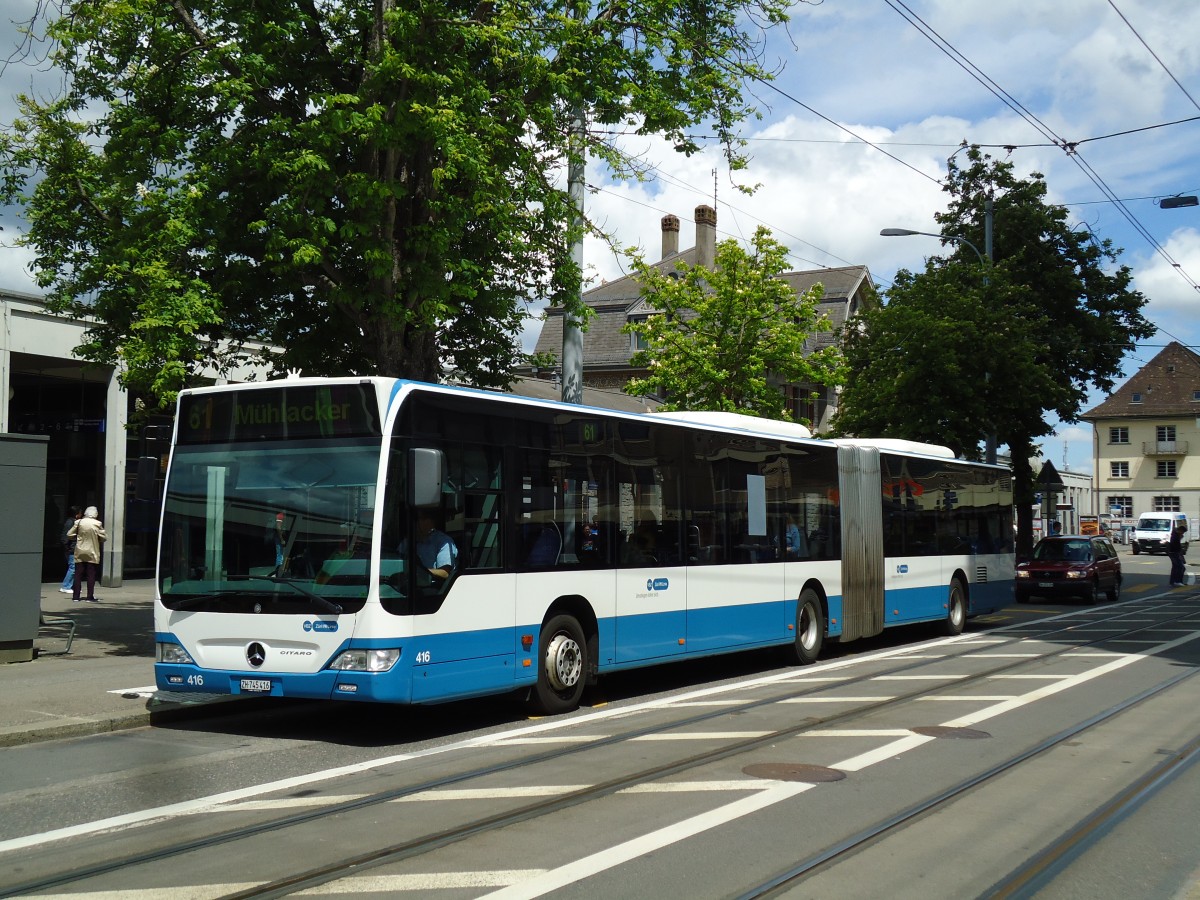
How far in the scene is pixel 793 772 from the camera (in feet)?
27.7

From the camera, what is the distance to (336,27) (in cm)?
1573

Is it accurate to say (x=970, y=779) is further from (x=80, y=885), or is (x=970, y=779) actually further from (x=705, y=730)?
(x=80, y=885)

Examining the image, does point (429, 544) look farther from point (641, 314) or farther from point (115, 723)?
point (641, 314)

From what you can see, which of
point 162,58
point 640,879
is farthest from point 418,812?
point 162,58

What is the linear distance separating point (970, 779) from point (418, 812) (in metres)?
3.68

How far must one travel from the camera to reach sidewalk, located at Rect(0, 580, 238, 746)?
1031 cm

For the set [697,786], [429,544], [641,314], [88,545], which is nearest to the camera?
[697,786]

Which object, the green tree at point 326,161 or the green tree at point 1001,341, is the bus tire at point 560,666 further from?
the green tree at point 1001,341

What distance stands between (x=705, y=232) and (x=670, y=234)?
7.19m

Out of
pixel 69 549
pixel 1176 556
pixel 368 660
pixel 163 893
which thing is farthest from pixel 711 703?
pixel 1176 556

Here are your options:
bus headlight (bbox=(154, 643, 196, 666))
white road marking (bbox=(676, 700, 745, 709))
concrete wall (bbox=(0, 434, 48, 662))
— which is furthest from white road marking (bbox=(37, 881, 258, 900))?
concrete wall (bbox=(0, 434, 48, 662))

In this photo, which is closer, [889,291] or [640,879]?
[640,879]

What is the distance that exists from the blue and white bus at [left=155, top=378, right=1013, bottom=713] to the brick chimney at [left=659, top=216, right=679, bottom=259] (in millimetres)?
49067

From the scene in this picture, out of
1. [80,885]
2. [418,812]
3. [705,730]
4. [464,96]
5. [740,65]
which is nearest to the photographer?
[80,885]
